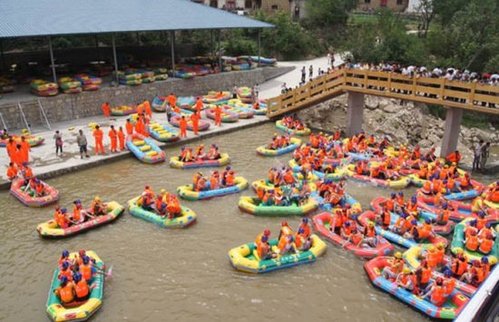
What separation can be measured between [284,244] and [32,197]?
934 centimetres

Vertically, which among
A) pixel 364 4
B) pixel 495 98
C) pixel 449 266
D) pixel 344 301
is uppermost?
pixel 364 4

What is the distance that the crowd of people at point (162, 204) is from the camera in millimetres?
14328

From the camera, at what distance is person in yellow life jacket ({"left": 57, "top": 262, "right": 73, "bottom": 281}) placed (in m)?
10.5

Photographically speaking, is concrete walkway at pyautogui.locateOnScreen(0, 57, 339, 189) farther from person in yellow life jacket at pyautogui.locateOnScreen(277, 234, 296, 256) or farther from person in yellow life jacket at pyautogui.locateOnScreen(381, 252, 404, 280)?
person in yellow life jacket at pyautogui.locateOnScreen(381, 252, 404, 280)

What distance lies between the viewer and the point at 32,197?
15734 mm

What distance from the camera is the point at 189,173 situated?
18797 mm

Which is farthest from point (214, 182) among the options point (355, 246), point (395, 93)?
point (395, 93)

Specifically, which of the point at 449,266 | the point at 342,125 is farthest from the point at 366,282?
the point at 342,125

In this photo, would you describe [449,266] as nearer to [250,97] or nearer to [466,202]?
[466,202]

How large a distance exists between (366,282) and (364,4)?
6084 cm

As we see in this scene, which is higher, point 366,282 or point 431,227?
point 431,227

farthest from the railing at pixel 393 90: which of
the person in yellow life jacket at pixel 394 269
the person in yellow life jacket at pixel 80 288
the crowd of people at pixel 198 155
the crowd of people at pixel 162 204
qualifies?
the person in yellow life jacket at pixel 80 288

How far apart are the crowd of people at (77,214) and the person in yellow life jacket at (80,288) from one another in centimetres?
361

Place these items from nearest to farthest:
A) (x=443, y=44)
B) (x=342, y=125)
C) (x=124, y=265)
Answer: (x=124, y=265), (x=342, y=125), (x=443, y=44)
